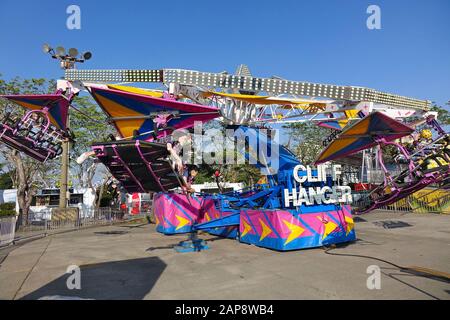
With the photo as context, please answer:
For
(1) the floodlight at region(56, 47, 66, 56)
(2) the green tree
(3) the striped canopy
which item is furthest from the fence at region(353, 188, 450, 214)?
→ (2) the green tree

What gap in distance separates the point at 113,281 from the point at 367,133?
8.16 metres

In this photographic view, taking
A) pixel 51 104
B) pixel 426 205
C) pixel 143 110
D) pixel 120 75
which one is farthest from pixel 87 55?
pixel 426 205

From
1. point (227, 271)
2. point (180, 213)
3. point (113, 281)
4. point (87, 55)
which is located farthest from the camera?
point (87, 55)

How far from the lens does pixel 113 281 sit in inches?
273

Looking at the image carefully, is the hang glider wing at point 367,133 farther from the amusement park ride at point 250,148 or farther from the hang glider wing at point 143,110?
the hang glider wing at point 143,110

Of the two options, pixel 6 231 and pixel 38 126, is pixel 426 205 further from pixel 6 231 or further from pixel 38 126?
pixel 6 231

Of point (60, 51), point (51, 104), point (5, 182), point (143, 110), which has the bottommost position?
point (5, 182)

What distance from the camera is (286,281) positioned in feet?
21.6

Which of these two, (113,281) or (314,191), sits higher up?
(314,191)

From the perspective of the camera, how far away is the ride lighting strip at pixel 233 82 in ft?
36.4
